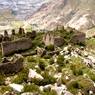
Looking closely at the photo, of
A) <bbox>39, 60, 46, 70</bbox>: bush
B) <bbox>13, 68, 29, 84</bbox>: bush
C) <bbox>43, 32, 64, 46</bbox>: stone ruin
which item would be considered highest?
<bbox>13, 68, 29, 84</bbox>: bush

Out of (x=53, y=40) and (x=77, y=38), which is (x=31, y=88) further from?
(x=77, y=38)

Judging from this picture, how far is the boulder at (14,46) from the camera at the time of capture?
89.6 feet

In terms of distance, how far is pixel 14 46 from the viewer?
92.2ft

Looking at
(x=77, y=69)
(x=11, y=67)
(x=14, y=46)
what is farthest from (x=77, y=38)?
(x=11, y=67)

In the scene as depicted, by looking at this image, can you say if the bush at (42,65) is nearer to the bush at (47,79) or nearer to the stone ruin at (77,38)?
the bush at (47,79)

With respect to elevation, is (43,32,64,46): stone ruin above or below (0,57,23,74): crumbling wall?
below

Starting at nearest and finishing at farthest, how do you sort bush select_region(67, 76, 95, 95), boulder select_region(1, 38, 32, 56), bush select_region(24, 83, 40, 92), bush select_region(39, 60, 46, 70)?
bush select_region(24, 83, 40, 92) < bush select_region(67, 76, 95, 95) < bush select_region(39, 60, 46, 70) < boulder select_region(1, 38, 32, 56)

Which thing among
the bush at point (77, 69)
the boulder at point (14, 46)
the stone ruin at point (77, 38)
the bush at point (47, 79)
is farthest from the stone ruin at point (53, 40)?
the bush at point (47, 79)

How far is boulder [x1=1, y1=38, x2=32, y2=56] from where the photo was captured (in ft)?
89.6

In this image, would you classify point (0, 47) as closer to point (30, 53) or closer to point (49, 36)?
point (30, 53)

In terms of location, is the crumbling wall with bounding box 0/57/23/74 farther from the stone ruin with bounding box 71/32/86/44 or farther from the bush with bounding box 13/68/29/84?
the stone ruin with bounding box 71/32/86/44

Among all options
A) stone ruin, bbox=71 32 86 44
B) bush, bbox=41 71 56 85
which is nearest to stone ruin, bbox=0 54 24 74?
bush, bbox=41 71 56 85

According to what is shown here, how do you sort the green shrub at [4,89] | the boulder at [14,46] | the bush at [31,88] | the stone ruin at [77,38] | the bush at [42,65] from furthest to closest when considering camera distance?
1. the stone ruin at [77,38]
2. the boulder at [14,46]
3. the bush at [42,65]
4. the bush at [31,88]
5. the green shrub at [4,89]

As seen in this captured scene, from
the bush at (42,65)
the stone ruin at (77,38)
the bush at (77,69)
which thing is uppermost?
the bush at (42,65)
